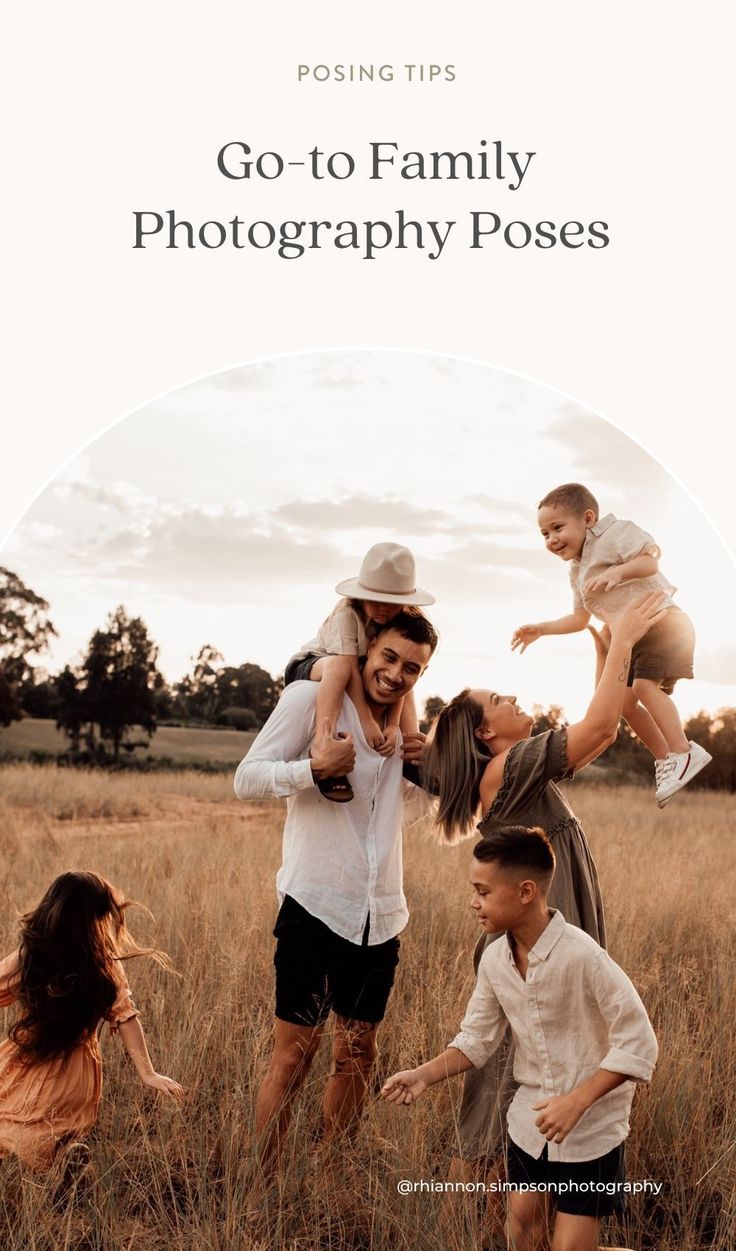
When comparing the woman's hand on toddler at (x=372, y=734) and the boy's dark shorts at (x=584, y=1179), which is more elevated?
the woman's hand on toddler at (x=372, y=734)

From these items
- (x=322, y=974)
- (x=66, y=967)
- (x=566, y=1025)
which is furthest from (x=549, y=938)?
(x=66, y=967)

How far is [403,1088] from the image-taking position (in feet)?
10.0

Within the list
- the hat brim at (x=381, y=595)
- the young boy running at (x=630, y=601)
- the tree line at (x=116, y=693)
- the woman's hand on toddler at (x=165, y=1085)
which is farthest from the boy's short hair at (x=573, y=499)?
the tree line at (x=116, y=693)

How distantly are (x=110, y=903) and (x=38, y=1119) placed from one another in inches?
29.1

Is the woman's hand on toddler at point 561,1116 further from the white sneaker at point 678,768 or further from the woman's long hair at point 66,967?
the white sneaker at point 678,768

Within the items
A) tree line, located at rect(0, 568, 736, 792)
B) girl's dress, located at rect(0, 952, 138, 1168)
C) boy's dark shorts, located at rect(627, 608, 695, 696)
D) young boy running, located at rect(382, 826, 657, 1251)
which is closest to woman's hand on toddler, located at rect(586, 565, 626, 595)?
boy's dark shorts, located at rect(627, 608, 695, 696)

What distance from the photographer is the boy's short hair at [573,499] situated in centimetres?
479

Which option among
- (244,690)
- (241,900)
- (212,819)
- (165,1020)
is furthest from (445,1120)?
(244,690)

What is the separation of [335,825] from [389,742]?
350 millimetres

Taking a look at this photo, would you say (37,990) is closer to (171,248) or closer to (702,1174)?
(702,1174)

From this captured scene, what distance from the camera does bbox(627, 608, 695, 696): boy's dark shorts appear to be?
5.14 meters

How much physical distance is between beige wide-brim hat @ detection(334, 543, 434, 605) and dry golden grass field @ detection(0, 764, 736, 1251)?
5.94 feet

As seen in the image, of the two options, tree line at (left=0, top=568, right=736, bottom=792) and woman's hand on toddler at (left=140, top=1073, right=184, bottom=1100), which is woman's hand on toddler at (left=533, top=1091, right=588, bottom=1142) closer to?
woman's hand on toddler at (left=140, top=1073, right=184, bottom=1100)

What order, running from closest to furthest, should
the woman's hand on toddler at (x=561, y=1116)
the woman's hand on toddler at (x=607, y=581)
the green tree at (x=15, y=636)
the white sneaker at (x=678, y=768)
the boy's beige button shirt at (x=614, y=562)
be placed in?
the woman's hand on toddler at (x=561, y=1116) < the woman's hand on toddler at (x=607, y=581) < the boy's beige button shirt at (x=614, y=562) < the white sneaker at (x=678, y=768) < the green tree at (x=15, y=636)
